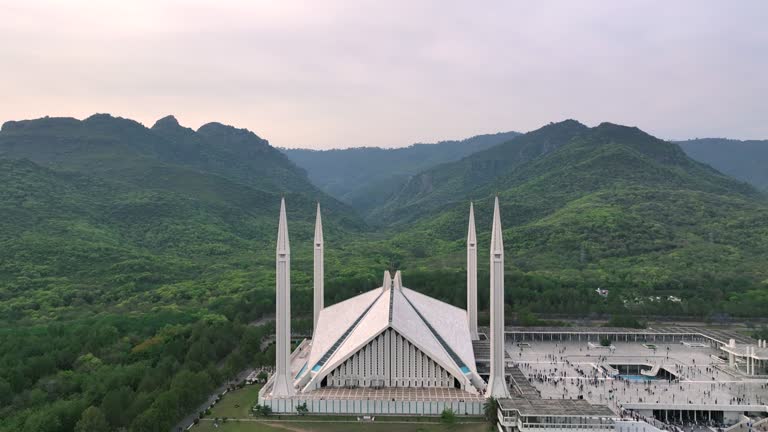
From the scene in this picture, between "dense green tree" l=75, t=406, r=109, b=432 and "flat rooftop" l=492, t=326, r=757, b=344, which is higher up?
"dense green tree" l=75, t=406, r=109, b=432

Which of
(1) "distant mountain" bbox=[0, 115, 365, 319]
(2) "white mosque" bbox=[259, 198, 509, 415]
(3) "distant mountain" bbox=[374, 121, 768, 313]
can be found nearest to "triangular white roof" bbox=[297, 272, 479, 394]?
(2) "white mosque" bbox=[259, 198, 509, 415]

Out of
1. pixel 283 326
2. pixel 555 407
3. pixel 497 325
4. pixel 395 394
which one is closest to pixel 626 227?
pixel 497 325

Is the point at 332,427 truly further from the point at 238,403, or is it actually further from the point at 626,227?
the point at 626,227

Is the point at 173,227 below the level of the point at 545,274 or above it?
above

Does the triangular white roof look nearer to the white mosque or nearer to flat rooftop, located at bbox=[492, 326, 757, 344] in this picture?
the white mosque

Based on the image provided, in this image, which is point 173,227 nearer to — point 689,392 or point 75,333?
point 75,333

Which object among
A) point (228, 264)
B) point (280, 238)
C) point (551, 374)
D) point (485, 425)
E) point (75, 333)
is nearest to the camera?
point (485, 425)

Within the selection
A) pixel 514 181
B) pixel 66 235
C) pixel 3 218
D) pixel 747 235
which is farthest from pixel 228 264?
pixel 514 181
